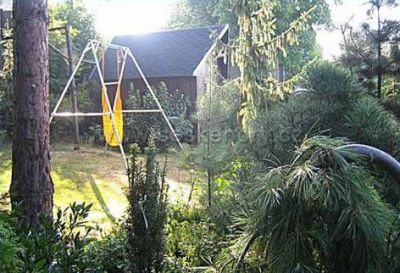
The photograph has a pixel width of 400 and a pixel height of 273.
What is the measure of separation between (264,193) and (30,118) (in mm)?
2028

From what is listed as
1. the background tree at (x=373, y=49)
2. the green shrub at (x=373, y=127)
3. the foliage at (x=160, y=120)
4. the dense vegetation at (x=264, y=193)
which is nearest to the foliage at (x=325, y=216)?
the dense vegetation at (x=264, y=193)

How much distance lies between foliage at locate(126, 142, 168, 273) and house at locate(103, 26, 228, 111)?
767 centimetres

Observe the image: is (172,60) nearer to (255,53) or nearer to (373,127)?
(255,53)

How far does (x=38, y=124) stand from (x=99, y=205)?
7.60ft

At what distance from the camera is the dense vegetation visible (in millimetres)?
1068

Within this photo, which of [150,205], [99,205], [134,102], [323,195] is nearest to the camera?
[323,195]

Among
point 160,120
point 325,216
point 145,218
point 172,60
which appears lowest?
point 145,218

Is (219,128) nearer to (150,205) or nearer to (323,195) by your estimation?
(150,205)

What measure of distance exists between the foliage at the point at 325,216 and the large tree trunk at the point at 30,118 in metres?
1.97

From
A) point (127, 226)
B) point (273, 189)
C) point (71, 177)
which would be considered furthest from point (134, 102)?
point (273, 189)

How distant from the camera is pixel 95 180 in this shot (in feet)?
20.0

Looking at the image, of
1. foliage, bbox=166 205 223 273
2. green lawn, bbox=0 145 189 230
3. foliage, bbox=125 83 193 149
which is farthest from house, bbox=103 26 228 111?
foliage, bbox=166 205 223 273

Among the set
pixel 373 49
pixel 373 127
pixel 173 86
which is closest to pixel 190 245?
pixel 373 127

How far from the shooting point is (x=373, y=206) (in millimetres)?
1091
